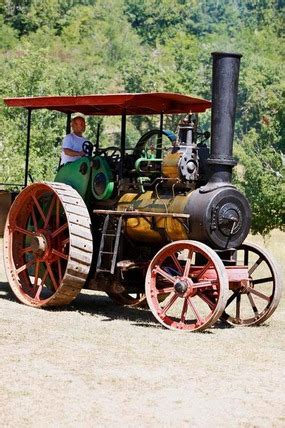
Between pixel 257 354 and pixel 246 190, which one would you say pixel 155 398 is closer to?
pixel 257 354

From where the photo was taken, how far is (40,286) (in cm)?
1108

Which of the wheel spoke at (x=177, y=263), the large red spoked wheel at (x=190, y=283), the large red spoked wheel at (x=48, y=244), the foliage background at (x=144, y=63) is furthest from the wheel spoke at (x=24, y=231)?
the foliage background at (x=144, y=63)

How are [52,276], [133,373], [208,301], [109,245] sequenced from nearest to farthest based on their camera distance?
[133,373] → [208,301] → [109,245] → [52,276]

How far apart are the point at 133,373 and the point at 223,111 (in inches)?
141

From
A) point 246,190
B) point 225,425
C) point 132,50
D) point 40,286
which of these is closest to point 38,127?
point 246,190

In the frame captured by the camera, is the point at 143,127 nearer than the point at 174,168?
No

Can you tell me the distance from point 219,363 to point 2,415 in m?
2.32

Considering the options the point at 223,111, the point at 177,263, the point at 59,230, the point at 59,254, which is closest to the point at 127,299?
the point at 59,254

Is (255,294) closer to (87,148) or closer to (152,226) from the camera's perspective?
(152,226)

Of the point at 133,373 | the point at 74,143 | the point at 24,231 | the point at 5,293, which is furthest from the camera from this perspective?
the point at 5,293

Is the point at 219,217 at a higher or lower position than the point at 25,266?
higher

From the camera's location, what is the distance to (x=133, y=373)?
724 centimetres

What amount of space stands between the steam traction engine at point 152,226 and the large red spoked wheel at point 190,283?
0.04 feet

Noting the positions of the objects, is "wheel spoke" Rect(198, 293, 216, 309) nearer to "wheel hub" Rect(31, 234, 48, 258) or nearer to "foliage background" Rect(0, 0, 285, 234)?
"wheel hub" Rect(31, 234, 48, 258)
